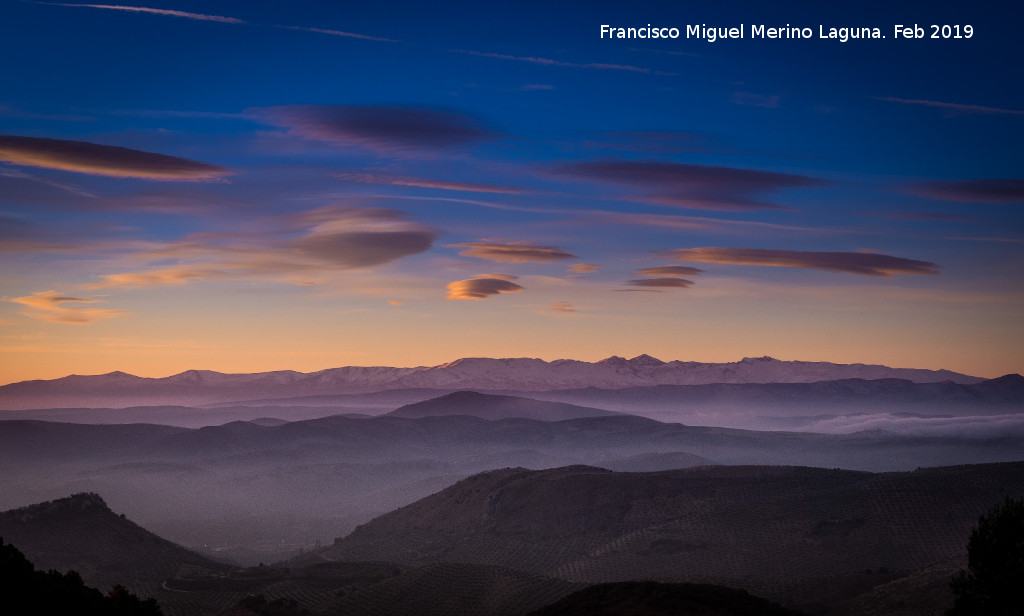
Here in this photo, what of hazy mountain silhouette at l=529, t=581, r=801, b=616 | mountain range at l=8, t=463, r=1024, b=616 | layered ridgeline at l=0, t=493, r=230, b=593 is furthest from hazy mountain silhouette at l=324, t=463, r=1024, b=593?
layered ridgeline at l=0, t=493, r=230, b=593

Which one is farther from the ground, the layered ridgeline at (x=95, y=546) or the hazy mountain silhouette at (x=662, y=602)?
the hazy mountain silhouette at (x=662, y=602)

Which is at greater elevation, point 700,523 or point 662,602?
point 662,602

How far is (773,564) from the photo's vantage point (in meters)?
109

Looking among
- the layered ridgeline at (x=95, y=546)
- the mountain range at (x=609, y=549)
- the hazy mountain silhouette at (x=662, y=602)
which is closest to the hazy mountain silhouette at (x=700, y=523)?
the mountain range at (x=609, y=549)

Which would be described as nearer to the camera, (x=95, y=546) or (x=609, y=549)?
(x=95, y=546)

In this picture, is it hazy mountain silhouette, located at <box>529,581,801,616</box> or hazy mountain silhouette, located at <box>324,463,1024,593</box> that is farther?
hazy mountain silhouette, located at <box>324,463,1024,593</box>

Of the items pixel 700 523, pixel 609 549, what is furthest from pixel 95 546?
pixel 700 523

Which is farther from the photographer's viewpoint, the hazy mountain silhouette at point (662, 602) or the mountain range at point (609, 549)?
the mountain range at point (609, 549)

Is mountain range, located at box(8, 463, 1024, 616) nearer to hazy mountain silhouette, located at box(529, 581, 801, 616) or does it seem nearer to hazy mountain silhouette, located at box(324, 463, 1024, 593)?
hazy mountain silhouette, located at box(529, 581, 801, 616)

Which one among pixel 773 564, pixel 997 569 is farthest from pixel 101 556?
pixel 997 569

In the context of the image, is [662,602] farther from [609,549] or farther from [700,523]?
[700,523]

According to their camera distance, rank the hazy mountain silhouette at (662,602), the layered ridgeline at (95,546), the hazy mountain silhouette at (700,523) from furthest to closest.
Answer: the layered ridgeline at (95,546) < the hazy mountain silhouette at (700,523) < the hazy mountain silhouette at (662,602)

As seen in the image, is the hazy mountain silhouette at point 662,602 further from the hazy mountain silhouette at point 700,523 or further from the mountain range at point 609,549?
the hazy mountain silhouette at point 700,523

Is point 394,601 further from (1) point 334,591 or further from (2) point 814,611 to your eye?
(2) point 814,611
